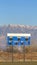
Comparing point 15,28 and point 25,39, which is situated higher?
point 15,28

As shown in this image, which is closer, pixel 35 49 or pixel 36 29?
pixel 35 49

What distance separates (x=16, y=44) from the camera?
3622 cm

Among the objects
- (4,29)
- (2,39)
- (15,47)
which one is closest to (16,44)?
(15,47)

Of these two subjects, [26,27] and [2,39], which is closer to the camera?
[2,39]

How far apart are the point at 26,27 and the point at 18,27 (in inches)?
63.5

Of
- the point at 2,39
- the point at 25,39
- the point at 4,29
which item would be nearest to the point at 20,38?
the point at 25,39

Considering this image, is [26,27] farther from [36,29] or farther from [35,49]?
[35,49]

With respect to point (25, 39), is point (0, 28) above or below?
above

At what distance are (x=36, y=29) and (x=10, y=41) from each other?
80.5 feet

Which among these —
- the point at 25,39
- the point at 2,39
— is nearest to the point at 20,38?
the point at 25,39

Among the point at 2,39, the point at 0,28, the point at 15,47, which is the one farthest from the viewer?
the point at 0,28

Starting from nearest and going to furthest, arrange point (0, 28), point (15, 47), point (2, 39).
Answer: point (15, 47)
point (2, 39)
point (0, 28)

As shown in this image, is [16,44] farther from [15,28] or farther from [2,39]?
[15,28]

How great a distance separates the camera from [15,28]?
59844mm
